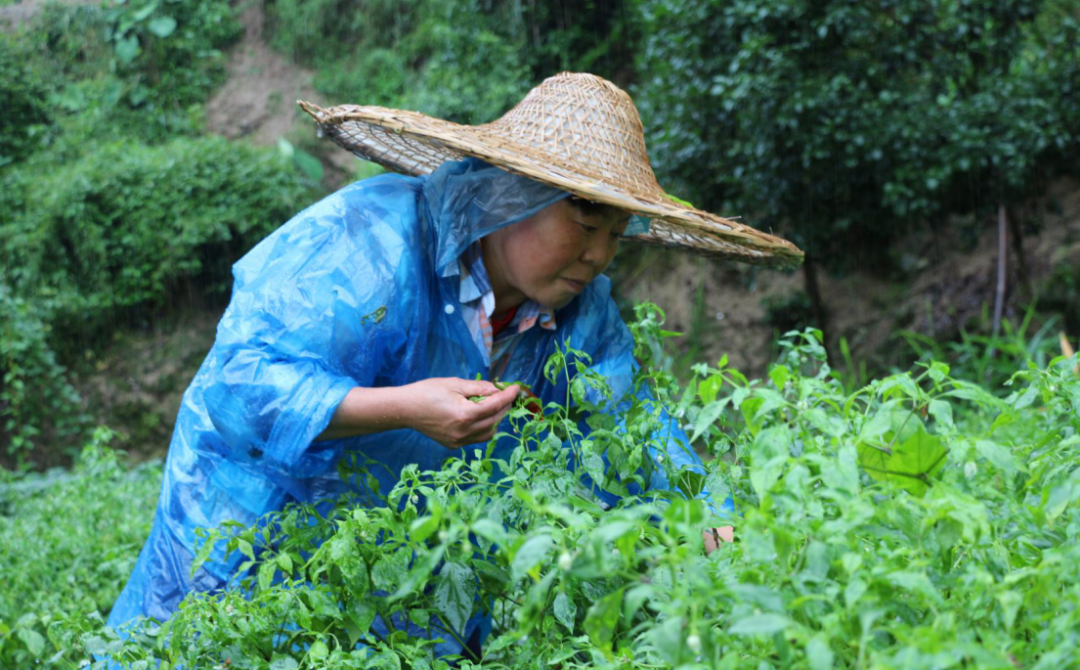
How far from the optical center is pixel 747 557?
115cm

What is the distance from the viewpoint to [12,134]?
23.1 feet

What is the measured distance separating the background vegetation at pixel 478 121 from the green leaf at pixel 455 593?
1.87 m

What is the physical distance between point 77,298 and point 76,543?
10.7ft

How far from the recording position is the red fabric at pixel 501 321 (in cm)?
237

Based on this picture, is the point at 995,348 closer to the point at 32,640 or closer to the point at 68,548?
the point at 68,548

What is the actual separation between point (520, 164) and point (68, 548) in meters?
2.52

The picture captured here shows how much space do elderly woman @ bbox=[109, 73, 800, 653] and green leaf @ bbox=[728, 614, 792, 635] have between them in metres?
0.91

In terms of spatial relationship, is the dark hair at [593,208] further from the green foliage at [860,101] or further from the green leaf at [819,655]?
the green foliage at [860,101]

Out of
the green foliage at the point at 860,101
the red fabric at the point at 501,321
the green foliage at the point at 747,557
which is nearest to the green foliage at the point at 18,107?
the green foliage at the point at 860,101

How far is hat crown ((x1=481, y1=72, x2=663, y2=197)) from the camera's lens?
2018 millimetres

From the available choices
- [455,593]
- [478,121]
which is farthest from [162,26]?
[455,593]

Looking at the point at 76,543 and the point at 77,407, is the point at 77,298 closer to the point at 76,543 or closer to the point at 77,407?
the point at 77,407

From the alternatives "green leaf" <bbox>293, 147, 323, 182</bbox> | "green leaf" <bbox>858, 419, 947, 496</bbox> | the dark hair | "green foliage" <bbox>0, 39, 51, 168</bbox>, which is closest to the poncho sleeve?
the dark hair

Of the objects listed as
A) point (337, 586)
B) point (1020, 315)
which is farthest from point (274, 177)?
point (337, 586)
